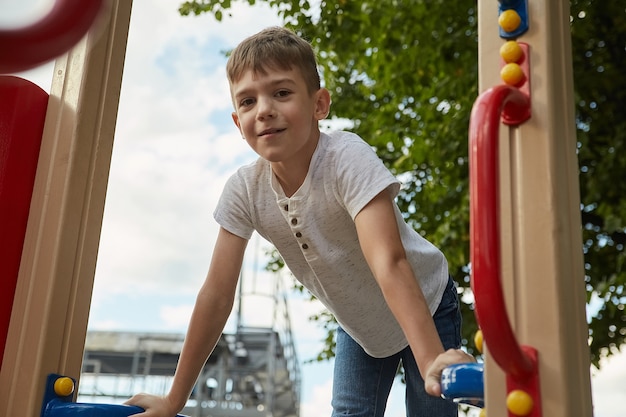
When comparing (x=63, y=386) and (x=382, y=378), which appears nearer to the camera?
(x=63, y=386)

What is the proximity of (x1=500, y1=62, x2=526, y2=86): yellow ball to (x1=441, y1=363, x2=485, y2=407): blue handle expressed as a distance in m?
0.47

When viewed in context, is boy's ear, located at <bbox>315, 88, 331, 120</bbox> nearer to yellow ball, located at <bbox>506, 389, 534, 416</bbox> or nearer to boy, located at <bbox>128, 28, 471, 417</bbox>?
boy, located at <bbox>128, 28, 471, 417</bbox>

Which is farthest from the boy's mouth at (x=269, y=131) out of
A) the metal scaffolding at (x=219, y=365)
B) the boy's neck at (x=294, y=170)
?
the metal scaffolding at (x=219, y=365)

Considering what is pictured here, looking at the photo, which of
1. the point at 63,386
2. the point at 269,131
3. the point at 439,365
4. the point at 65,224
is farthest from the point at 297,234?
the point at 439,365

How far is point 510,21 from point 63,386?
1184 mm

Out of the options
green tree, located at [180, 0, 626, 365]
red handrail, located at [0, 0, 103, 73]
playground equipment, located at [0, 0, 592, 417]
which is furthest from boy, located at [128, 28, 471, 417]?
green tree, located at [180, 0, 626, 365]

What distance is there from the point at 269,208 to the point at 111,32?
60 cm

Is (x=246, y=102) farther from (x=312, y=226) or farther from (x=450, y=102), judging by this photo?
(x=450, y=102)

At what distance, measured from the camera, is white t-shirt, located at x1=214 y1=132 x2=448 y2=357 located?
6.59ft

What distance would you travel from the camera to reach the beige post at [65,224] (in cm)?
174

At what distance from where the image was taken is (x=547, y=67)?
1.33 meters

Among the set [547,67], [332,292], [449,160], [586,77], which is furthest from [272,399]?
[547,67]

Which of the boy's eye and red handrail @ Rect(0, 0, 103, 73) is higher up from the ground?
the boy's eye

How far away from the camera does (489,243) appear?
1.14 meters
